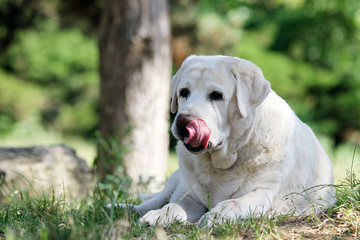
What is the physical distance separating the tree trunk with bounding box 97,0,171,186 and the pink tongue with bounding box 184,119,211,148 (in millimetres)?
2849

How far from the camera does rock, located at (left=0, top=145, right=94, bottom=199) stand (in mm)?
4992

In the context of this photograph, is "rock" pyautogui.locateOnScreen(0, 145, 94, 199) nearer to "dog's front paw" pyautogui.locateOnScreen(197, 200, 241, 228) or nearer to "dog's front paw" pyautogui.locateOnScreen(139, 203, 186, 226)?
"dog's front paw" pyautogui.locateOnScreen(139, 203, 186, 226)

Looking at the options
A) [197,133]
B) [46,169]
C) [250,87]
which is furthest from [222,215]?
[46,169]

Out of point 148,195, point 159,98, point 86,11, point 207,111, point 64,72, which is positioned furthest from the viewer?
point 64,72

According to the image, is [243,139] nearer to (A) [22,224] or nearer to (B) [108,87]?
(A) [22,224]

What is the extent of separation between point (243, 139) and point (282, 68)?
1127cm

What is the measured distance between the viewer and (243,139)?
11.6 feet

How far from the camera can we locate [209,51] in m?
12.0

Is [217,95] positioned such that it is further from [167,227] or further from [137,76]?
[137,76]

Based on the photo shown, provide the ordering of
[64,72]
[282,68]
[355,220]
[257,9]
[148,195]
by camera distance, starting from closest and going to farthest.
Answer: [355,220] < [148,195] < [257,9] < [282,68] < [64,72]

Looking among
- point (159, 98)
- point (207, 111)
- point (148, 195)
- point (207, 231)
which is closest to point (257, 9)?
point (159, 98)

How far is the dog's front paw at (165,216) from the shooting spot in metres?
3.15

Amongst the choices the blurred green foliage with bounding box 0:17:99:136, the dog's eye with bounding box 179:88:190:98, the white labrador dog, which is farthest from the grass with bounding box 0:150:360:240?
the blurred green foliage with bounding box 0:17:99:136

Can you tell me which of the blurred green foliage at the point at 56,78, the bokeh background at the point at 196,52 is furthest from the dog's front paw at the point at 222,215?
the blurred green foliage at the point at 56,78
